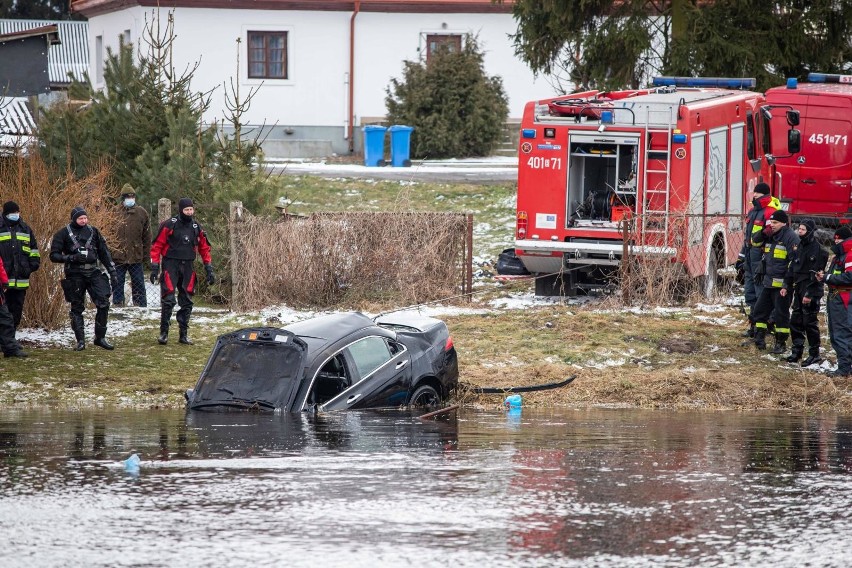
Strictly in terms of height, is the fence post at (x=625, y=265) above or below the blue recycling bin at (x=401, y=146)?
below

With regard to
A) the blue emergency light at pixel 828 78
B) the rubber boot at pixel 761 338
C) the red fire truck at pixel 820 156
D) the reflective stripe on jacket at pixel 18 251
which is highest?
the blue emergency light at pixel 828 78

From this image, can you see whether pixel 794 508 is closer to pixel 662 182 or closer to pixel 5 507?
pixel 5 507

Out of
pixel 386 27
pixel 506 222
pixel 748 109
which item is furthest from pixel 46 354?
pixel 386 27

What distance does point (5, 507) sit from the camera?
8367 millimetres

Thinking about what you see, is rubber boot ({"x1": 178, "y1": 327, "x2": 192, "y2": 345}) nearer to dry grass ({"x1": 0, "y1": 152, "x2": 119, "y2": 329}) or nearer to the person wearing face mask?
dry grass ({"x1": 0, "y1": 152, "x2": 119, "y2": 329})

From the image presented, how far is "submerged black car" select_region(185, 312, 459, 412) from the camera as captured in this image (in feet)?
38.2

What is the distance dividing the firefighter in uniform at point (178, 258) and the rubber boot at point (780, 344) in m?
6.86

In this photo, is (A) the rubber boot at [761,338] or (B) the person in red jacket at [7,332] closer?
(B) the person in red jacket at [7,332]

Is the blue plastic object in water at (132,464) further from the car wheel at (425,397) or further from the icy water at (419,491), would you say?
the car wheel at (425,397)

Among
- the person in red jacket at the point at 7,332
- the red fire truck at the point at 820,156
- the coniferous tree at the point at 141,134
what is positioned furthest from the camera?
the red fire truck at the point at 820,156

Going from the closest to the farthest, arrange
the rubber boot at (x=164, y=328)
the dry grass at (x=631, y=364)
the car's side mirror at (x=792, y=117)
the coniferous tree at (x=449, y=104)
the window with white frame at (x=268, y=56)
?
the dry grass at (x=631, y=364)
the rubber boot at (x=164, y=328)
the car's side mirror at (x=792, y=117)
the coniferous tree at (x=449, y=104)
the window with white frame at (x=268, y=56)

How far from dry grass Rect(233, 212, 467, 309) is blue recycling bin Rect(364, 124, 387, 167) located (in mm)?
16097

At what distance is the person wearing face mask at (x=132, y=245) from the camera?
1930 centimetres

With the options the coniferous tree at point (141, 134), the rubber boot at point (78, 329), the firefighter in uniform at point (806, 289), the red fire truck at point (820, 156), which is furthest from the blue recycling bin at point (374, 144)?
the firefighter in uniform at point (806, 289)
